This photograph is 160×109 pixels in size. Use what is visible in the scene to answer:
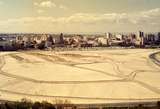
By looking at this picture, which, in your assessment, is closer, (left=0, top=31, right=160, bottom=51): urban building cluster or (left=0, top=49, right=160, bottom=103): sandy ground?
(left=0, top=49, right=160, bottom=103): sandy ground

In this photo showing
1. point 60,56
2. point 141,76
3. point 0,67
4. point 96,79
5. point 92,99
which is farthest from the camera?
point 60,56

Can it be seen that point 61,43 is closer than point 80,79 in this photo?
No

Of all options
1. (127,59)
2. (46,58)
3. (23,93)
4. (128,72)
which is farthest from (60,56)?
(23,93)

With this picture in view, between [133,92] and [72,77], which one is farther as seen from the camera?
[72,77]

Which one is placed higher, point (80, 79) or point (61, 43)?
point (80, 79)

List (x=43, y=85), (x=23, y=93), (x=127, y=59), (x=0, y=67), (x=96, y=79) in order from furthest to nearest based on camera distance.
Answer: (x=127, y=59) < (x=0, y=67) < (x=96, y=79) < (x=43, y=85) < (x=23, y=93)

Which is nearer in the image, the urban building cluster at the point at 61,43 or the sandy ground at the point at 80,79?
the sandy ground at the point at 80,79

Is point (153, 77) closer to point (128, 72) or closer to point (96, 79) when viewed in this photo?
point (128, 72)
